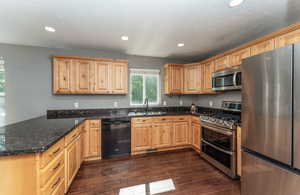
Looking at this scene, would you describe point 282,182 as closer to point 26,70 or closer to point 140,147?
point 140,147

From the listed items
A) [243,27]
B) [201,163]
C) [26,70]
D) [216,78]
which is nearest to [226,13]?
[243,27]

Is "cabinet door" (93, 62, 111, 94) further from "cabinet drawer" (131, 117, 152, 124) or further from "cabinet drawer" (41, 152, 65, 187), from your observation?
"cabinet drawer" (41, 152, 65, 187)

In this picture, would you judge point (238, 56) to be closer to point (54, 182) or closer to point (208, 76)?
point (208, 76)

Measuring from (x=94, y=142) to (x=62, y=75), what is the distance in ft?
5.70

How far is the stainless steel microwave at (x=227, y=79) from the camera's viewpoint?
2.58m

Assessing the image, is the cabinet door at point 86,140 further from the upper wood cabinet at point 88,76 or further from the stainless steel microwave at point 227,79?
the stainless steel microwave at point 227,79

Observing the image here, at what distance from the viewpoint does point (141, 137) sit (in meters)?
3.36

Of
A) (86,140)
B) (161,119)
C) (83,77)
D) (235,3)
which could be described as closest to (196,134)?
(161,119)

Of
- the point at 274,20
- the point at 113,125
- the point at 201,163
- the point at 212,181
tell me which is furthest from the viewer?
the point at 113,125

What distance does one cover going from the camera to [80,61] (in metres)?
3.28

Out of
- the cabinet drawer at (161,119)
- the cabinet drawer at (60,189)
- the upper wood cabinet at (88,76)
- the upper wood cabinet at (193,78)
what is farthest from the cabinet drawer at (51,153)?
the upper wood cabinet at (193,78)

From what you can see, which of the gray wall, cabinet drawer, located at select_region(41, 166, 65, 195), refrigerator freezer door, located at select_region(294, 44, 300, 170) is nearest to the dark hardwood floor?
cabinet drawer, located at select_region(41, 166, 65, 195)

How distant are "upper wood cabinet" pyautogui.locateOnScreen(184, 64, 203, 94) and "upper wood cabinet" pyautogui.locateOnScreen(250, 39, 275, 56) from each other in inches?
60.3

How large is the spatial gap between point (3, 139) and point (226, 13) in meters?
3.17
